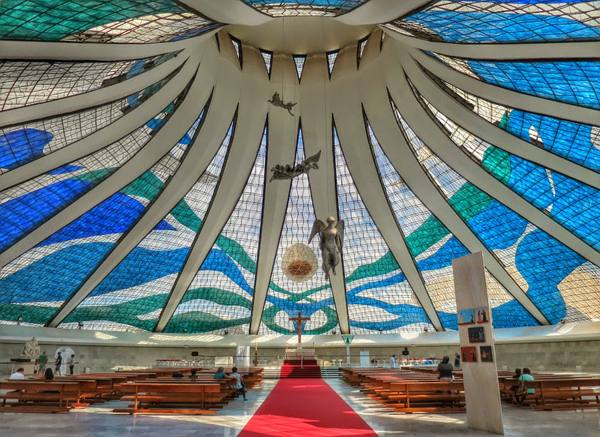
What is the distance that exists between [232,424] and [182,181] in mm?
17877

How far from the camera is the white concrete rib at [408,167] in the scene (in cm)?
2484

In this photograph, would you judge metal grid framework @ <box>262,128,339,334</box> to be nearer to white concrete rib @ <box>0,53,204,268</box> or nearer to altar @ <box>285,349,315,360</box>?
altar @ <box>285,349,315,360</box>

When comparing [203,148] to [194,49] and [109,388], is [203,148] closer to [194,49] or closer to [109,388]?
[194,49]

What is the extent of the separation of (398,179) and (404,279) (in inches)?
338

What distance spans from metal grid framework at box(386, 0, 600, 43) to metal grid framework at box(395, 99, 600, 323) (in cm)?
918

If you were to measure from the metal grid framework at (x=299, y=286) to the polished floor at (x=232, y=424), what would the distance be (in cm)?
1816

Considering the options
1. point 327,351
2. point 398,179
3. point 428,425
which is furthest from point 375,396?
point 327,351

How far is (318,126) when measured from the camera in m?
28.0

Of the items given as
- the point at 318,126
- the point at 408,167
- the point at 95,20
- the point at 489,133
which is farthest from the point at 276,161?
the point at 95,20

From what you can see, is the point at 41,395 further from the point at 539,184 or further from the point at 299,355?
the point at 539,184

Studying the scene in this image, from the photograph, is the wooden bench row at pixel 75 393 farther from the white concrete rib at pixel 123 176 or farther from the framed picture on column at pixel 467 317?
the white concrete rib at pixel 123 176

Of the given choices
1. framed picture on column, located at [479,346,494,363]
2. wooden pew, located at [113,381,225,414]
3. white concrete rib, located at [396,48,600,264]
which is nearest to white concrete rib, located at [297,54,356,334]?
white concrete rib, located at [396,48,600,264]

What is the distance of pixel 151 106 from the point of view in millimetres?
21250

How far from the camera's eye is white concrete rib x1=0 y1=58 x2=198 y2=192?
18719 mm
